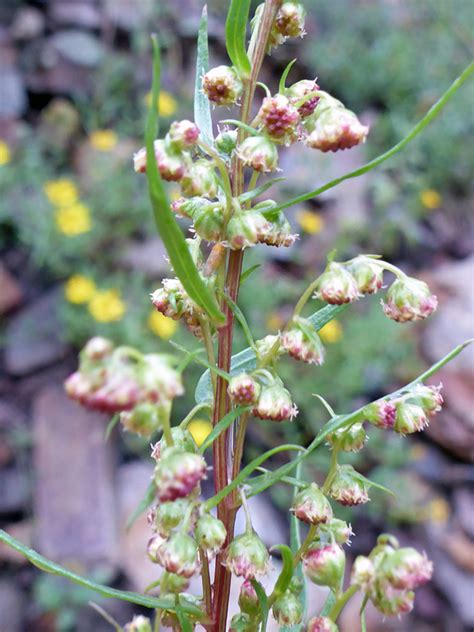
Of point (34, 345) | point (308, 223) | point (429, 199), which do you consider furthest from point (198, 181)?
point (429, 199)

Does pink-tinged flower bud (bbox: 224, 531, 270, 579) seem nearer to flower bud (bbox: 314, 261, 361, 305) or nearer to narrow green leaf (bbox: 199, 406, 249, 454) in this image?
narrow green leaf (bbox: 199, 406, 249, 454)

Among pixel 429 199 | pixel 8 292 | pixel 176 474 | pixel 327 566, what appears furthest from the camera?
pixel 429 199

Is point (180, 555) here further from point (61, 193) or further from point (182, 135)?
point (61, 193)

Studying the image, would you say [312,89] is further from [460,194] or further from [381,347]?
[460,194]

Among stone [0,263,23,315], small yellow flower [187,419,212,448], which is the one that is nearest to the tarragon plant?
small yellow flower [187,419,212,448]

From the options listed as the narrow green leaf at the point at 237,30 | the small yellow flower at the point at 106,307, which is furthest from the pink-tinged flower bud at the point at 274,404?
the small yellow flower at the point at 106,307

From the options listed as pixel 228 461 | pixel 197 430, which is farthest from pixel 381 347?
pixel 228 461
